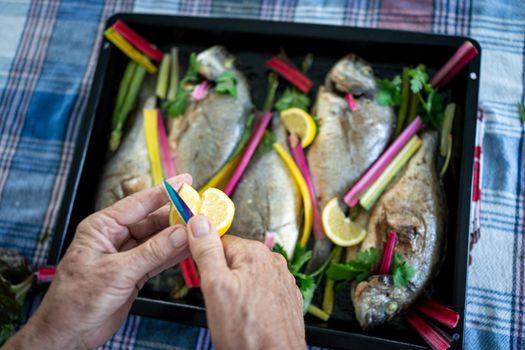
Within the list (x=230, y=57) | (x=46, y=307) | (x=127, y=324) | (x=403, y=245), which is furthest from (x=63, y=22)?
(x=403, y=245)

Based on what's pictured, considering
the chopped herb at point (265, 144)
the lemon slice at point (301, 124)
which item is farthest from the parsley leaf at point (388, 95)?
the chopped herb at point (265, 144)

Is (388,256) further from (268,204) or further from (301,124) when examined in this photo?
(301,124)

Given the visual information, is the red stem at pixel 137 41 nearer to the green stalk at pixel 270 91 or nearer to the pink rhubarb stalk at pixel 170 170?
the pink rhubarb stalk at pixel 170 170

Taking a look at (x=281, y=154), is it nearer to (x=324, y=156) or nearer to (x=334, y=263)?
(x=324, y=156)

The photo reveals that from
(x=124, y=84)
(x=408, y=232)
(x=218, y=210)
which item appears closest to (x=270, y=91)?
(x=124, y=84)

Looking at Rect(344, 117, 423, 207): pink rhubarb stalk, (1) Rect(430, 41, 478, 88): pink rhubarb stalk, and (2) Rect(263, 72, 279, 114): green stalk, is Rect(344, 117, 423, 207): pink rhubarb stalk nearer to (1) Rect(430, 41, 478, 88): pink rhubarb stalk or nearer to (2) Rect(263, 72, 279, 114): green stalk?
(1) Rect(430, 41, 478, 88): pink rhubarb stalk
